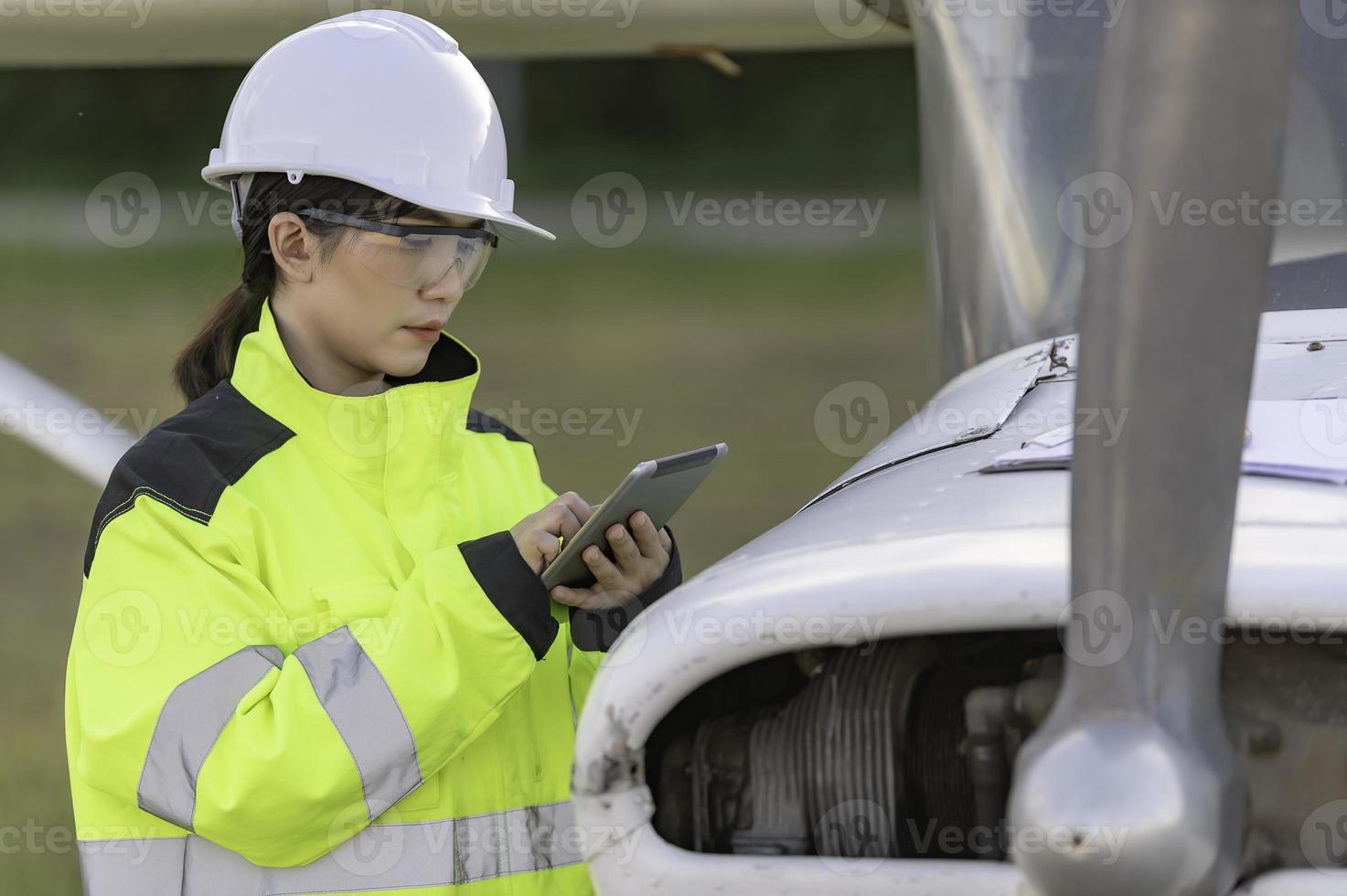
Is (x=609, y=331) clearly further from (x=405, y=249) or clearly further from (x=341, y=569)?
(x=341, y=569)

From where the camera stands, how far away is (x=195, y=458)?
5.64 feet

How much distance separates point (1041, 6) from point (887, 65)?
2031mm

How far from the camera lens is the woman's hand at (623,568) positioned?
1.78 metres

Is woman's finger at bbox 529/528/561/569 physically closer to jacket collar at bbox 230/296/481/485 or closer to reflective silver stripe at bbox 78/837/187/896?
jacket collar at bbox 230/296/481/485

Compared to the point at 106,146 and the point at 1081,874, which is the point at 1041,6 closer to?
the point at 1081,874

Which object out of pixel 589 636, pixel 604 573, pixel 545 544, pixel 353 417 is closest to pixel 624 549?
pixel 604 573

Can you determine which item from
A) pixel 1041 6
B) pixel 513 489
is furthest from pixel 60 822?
pixel 1041 6

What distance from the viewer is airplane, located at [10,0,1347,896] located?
1.07 metres

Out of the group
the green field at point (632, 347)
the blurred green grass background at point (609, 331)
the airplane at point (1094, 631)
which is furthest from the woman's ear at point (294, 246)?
the green field at point (632, 347)

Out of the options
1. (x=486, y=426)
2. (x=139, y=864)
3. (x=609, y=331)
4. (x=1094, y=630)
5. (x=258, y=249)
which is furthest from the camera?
(x=609, y=331)

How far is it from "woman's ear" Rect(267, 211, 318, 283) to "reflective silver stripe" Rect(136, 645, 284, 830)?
1.67 ft

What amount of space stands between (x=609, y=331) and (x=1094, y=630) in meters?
4.05

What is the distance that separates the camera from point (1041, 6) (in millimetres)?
2439

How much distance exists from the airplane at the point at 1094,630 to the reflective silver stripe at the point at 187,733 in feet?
1.43
